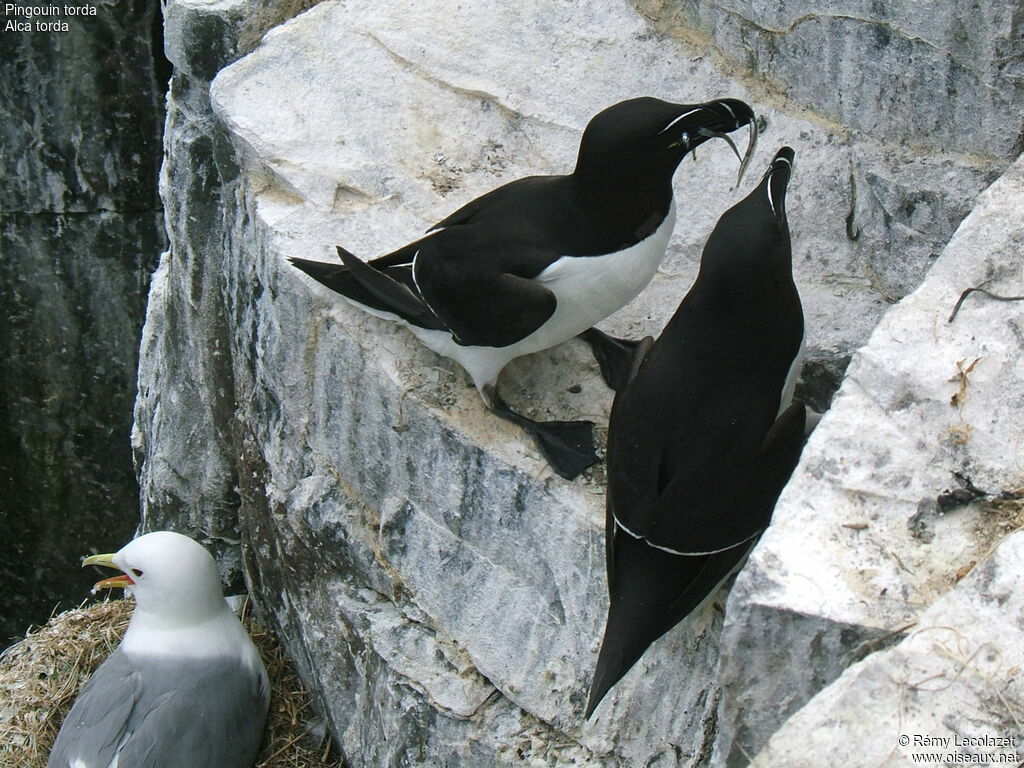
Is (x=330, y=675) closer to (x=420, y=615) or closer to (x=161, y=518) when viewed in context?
(x=420, y=615)

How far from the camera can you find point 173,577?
4.05 metres

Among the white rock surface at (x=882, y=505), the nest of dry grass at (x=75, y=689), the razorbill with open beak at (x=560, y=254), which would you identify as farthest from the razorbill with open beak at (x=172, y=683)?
the white rock surface at (x=882, y=505)

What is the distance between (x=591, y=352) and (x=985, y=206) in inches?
43.7

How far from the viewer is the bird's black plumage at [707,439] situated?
2555mm

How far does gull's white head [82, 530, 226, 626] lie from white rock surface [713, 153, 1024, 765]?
2.32 meters

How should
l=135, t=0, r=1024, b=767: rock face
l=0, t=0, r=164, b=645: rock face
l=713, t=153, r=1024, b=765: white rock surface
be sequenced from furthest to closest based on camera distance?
l=0, t=0, r=164, b=645: rock face, l=135, t=0, r=1024, b=767: rock face, l=713, t=153, r=1024, b=765: white rock surface

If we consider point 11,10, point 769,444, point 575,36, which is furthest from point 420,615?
point 11,10

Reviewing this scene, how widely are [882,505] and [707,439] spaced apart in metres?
0.50

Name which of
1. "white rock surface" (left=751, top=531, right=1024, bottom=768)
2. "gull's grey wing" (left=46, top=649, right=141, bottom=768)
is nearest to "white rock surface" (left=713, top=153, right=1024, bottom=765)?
"white rock surface" (left=751, top=531, right=1024, bottom=768)

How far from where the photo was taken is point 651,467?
8.51ft

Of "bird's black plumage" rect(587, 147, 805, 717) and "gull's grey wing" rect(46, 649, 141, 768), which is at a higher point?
"bird's black plumage" rect(587, 147, 805, 717)

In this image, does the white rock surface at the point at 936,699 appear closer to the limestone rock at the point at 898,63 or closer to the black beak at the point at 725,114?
the black beak at the point at 725,114

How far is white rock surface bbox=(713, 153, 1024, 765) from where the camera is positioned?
2.03m

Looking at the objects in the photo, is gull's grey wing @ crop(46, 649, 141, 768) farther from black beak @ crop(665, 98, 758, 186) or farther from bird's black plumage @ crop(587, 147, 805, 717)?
black beak @ crop(665, 98, 758, 186)
